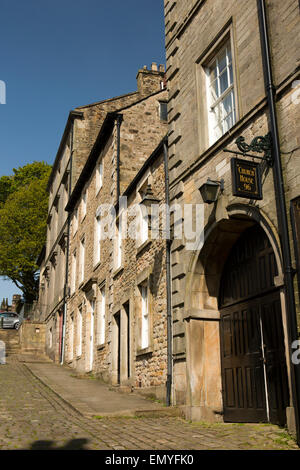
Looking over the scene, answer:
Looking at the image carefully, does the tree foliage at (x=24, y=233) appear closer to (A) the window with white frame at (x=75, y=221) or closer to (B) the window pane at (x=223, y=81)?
(A) the window with white frame at (x=75, y=221)

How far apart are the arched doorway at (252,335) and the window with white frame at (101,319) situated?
9.14 m

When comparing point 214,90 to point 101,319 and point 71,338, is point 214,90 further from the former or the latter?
point 71,338

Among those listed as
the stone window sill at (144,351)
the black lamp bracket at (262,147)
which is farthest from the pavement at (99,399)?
the black lamp bracket at (262,147)

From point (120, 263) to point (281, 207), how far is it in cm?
975

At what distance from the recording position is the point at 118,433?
725cm

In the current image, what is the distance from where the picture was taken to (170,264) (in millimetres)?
10867

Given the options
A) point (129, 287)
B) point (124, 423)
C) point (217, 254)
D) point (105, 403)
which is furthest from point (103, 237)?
point (124, 423)

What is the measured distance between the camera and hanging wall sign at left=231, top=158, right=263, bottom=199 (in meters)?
7.23

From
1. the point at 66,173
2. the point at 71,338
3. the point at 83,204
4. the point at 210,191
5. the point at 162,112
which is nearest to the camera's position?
the point at 210,191

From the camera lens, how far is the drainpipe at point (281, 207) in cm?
619

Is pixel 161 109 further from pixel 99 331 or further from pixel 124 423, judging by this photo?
pixel 124 423

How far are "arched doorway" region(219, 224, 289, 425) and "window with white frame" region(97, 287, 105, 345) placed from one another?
30.0 feet

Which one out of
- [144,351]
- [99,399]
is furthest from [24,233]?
[99,399]

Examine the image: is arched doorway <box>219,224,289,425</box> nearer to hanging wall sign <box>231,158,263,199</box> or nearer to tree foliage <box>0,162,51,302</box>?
hanging wall sign <box>231,158,263,199</box>
